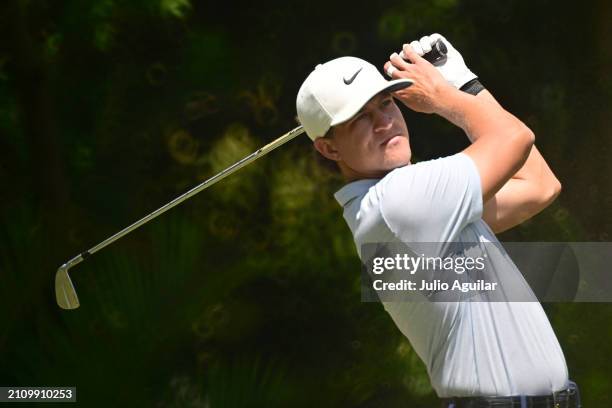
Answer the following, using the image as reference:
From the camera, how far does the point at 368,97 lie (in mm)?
1517

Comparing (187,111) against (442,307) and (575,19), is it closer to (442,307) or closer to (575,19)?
(575,19)

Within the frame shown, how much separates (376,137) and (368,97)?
0.27 feet

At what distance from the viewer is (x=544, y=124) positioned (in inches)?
125

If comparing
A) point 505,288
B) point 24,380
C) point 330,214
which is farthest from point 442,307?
point 24,380

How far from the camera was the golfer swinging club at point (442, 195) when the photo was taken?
4.82 feet

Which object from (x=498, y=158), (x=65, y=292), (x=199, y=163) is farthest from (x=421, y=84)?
(x=199, y=163)

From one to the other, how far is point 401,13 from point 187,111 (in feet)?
2.31

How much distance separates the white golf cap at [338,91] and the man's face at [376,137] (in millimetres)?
26

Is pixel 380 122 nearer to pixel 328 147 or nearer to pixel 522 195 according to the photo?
pixel 328 147

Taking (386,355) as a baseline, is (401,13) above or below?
above

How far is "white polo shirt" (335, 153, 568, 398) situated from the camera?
147cm

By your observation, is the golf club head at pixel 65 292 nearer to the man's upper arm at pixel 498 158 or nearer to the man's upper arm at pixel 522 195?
the man's upper arm at pixel 522 195

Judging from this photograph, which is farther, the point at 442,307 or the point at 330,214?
the point at 330,214

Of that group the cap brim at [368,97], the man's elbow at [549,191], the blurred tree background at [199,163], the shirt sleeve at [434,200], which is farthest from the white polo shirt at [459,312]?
the blurred tree background at [199,163]
